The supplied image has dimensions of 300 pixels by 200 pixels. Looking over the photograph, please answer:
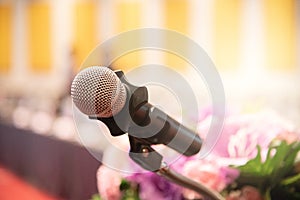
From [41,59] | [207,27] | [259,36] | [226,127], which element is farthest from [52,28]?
[226,127]

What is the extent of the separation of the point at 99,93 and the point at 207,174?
227mm

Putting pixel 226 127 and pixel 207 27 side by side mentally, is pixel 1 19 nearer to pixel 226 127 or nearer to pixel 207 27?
pixel 207 27

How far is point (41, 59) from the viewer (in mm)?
6195

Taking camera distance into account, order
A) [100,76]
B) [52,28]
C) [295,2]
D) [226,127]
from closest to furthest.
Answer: [100,76] → [226,127] → [295,2] → [52,28]

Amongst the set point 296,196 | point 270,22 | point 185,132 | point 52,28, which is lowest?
point 52,28

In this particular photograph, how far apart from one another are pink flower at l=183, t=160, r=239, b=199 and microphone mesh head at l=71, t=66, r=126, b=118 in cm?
20

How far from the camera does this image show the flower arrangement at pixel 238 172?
2.18ft

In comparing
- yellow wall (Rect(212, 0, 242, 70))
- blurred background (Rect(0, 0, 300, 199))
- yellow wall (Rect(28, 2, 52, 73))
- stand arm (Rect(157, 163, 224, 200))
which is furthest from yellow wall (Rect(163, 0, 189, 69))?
stand arm (Rect(157, 163, 224, 200))

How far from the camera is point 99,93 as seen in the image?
49 centimetres

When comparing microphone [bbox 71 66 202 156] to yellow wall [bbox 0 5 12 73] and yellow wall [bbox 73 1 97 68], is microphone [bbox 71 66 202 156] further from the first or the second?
yellow wall [bbox 0 5 12 73]

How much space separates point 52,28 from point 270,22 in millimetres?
2457

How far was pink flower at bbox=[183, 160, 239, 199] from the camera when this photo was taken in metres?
0.65

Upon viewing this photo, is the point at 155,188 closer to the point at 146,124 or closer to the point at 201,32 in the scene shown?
the point at 146,124

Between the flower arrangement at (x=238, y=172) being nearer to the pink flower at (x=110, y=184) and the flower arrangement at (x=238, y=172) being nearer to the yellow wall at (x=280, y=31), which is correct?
the pink flower at (x=110, y=184)
